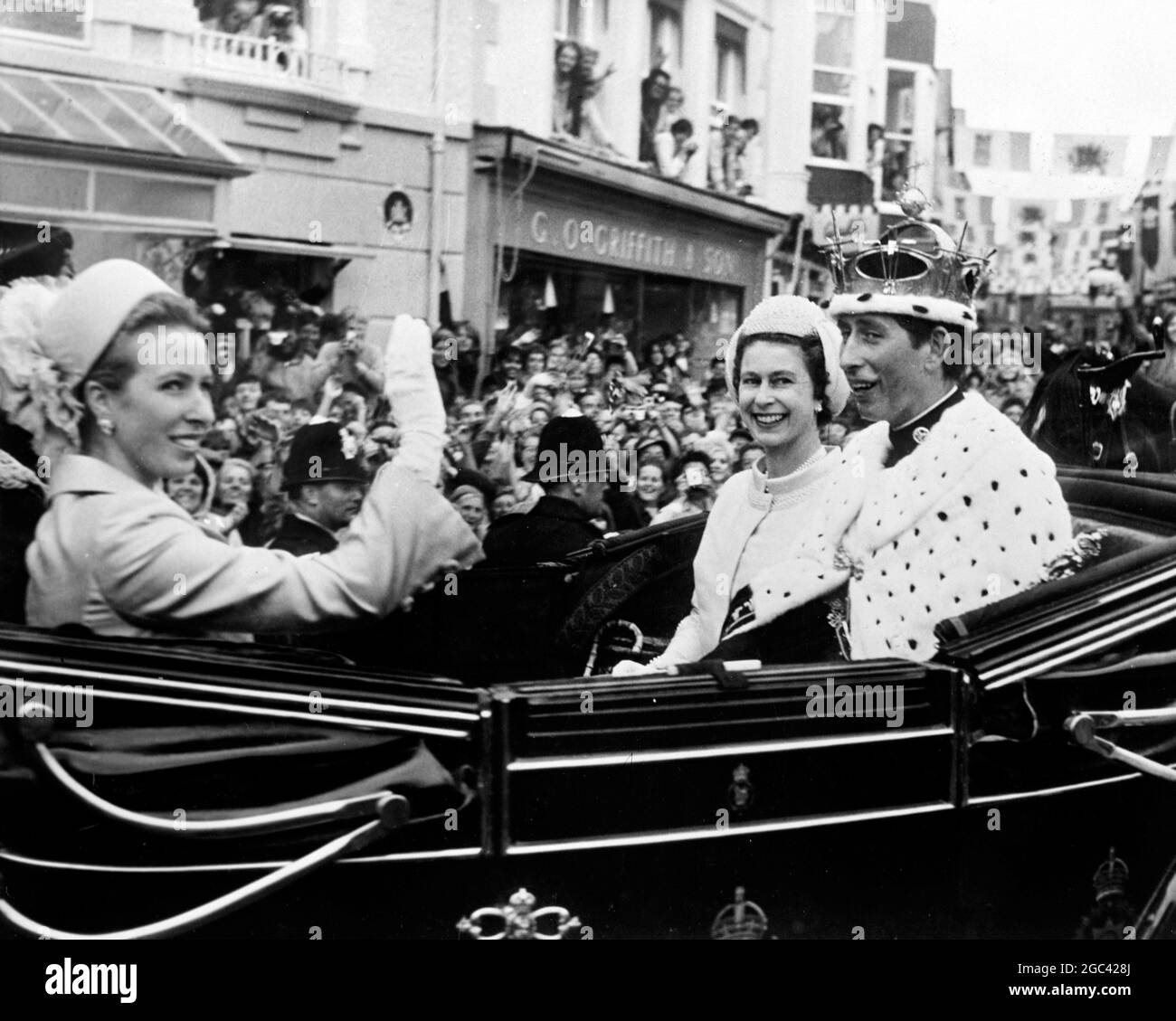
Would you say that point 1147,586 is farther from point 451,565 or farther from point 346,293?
point 346,293

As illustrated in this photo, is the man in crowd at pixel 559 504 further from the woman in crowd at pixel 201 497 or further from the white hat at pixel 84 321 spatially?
the white hat at pixel 84 321

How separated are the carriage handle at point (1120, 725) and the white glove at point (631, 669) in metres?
0.73

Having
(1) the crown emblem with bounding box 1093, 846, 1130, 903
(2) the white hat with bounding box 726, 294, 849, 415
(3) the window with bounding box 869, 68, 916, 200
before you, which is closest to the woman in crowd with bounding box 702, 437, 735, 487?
(2) the white hat with bounding box 726, 294, 849, 415

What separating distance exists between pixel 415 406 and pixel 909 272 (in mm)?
994

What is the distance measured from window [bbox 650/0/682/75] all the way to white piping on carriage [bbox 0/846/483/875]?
1.42 metres

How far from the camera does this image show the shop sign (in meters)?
2.67

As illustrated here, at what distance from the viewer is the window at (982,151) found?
2.80 meters

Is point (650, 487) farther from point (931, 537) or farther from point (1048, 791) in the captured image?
point (1048, 791)

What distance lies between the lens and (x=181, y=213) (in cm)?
228

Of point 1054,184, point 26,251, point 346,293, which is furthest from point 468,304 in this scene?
point 1054,184

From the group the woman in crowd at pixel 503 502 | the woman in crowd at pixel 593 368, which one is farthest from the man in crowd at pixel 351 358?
the woman in crowd at pixel 593 368

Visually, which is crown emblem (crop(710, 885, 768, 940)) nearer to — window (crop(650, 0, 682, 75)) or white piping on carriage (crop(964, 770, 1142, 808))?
white piping on carriage (crop(964, 770, 1142, 808))

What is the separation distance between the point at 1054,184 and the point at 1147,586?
0.78 meters

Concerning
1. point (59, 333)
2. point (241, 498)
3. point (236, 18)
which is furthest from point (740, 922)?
point (236, 18)
